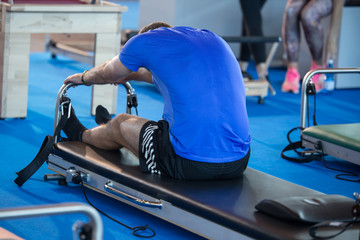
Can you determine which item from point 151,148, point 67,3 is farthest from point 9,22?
point 151,148

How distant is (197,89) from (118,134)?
1.92 feet

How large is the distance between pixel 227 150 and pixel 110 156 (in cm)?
65

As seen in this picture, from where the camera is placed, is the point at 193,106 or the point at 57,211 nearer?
the point at 57,211

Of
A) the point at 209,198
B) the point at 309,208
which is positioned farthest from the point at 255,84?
the point at 309,208

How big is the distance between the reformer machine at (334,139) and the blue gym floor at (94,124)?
14cm

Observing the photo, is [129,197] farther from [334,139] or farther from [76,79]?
[334,139]

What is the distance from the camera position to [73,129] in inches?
140

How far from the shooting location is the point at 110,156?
321 centimetres

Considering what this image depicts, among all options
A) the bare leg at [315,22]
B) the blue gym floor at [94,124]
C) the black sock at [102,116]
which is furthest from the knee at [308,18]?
the black sock at [102,116]

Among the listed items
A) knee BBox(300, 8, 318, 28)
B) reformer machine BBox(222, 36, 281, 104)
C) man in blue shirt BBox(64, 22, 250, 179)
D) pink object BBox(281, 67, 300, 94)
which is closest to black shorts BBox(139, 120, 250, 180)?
man in blue shirt BBox(64, 22, 250, 179)

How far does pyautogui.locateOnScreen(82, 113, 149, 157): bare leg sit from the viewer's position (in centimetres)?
311

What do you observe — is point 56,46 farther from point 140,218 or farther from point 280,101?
point 140,218

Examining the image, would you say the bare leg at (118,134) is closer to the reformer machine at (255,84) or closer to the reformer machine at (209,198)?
the reformer machine at (209,198)

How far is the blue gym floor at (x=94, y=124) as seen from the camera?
2.88 m
